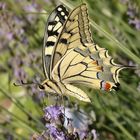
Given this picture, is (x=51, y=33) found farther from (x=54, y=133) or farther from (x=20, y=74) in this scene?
(x=20, y=74)

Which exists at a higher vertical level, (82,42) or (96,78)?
(82,42)

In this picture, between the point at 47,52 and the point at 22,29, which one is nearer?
the point at 47,52

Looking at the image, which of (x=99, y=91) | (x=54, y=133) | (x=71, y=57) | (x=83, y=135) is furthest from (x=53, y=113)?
(x=99, y=91)

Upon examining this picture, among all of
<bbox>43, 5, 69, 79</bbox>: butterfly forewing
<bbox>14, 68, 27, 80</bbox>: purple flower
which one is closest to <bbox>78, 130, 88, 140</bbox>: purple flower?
<bbox>43, 5, 69, 79</bbox>: butterfly forewing

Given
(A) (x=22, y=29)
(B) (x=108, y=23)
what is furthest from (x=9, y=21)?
(B) (x=108, y=23)

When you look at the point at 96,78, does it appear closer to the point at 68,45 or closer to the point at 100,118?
the point at 68,45

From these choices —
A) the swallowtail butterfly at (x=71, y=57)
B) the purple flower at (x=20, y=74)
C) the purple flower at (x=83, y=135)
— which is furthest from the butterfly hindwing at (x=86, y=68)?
the purple flower at (x=20, y=74)

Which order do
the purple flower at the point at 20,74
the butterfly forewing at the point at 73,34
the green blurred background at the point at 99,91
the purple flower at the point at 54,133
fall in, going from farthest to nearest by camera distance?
the purple flower at the point at 20,74, the green blurred background at the point at 99,91, the butterfly forewing at the point at 73,34, the purple flower at the point at 54,133

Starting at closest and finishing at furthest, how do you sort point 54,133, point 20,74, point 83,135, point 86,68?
point 54,133
point 83,135
point 86,68
point 20,74

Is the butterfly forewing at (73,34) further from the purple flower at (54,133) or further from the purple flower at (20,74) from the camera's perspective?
the purple flower at (20,74)
